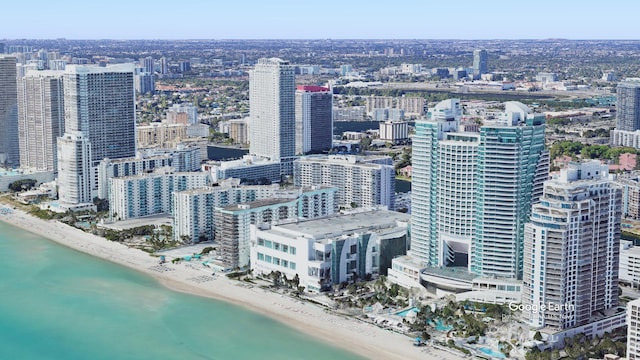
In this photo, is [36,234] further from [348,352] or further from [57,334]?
[348,352]

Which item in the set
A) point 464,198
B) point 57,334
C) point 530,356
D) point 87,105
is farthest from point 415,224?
point 87,105

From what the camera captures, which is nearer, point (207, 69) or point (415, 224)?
point (415, 224)

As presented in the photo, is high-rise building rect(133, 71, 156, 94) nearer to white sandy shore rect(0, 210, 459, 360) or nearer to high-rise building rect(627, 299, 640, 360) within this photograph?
white sandy shore rect(0, 210, 459, 360)

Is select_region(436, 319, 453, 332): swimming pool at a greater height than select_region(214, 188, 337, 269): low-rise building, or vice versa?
select_region(214, 188, 337, 269): low-rise building

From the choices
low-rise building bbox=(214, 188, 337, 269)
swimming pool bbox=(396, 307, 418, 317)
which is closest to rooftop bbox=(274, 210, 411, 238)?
low-rise building bbox=(214, 188, 337, 269)

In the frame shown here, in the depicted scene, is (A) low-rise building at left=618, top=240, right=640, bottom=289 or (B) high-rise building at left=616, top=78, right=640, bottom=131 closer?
(A) low-rise building at left=618, top=240, right=640, bottom=289

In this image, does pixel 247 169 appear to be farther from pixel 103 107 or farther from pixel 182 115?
pixel 182 115
